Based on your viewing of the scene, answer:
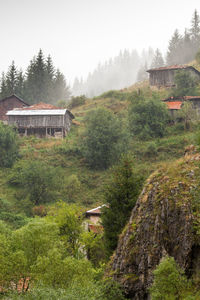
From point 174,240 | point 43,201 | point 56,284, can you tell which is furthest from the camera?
point 43,201

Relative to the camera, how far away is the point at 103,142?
51938 millimetres

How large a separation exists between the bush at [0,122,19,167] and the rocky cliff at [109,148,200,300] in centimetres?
3485

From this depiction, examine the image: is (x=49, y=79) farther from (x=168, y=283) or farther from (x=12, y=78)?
(x=168, y=283)

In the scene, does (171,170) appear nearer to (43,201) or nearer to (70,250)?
(70,250)

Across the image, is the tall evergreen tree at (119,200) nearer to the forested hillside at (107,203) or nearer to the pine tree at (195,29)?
the forested hillside at (107,203)

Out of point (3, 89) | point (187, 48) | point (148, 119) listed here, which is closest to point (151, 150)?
point (148, 119)

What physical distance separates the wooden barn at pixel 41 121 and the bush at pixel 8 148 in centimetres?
938

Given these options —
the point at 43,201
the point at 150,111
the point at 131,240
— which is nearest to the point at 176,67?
the point at 150,111

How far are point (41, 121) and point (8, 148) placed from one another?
1215cm

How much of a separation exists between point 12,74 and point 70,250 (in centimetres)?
6970

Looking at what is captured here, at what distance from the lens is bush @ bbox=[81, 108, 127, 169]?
51.3m

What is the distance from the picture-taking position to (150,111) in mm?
57562

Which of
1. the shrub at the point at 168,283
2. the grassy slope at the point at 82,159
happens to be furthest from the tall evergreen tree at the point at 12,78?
the shrub at the point at 168,283

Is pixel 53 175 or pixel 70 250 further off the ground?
pixel 53 175
